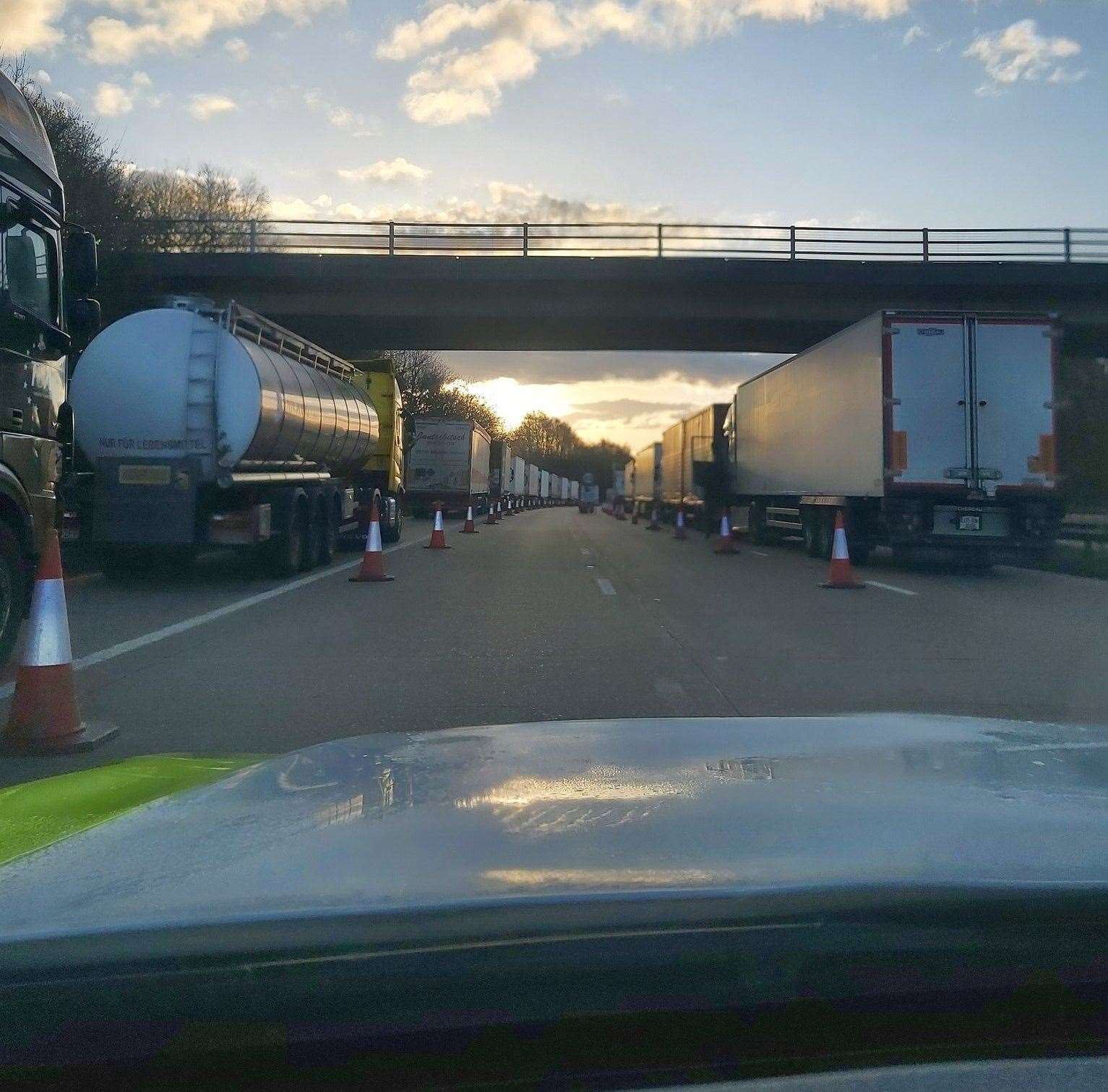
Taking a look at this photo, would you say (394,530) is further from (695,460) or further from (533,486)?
(533,486)

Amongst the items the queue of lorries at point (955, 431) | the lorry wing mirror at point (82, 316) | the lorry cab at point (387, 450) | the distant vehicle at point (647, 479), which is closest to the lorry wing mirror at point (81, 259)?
the lorry wing mirror at point (82, 316)

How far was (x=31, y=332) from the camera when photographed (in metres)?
7.54

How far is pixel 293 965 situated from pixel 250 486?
13149mm

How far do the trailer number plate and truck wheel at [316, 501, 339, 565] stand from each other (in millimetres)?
4063

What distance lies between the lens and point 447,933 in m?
1.55

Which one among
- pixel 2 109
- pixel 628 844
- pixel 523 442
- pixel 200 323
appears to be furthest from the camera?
pixel 523 442

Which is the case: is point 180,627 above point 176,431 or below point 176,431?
below

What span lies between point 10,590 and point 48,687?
2.07 m

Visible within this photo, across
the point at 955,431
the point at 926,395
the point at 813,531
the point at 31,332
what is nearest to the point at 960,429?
the point at 955,431

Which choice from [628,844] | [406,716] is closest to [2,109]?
[406,716]

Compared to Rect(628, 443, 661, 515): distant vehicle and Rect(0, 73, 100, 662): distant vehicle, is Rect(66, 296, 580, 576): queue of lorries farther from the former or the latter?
Rect(628, 443, 661, 515): distant vehicle

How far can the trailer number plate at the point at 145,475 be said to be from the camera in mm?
13406

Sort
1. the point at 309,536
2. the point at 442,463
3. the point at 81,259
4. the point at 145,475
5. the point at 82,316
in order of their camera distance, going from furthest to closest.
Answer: the point at 442,463 < the point at 309,536 < the point at 145,475 < the point at 82,316 < the point at 81,259

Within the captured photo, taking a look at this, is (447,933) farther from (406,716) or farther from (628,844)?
(406,716)
